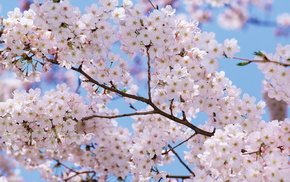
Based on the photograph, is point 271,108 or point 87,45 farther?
point 271,108

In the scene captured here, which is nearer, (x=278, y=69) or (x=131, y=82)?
(x=278, y=69)

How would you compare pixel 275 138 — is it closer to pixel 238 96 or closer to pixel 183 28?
pixel 238 96

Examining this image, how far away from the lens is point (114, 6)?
4145 mm

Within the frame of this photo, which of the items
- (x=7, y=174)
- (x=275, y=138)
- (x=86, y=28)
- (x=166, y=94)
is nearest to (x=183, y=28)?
(x=166, y=94)

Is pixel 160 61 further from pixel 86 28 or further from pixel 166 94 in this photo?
pixel 86 28

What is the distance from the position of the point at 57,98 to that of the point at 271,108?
7.95 m

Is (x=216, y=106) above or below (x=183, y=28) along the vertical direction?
below

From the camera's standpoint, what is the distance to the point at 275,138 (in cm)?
357

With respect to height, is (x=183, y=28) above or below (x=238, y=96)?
above

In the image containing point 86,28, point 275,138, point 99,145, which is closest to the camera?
point 275,138

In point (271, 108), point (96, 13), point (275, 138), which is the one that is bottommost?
point (275, 138)

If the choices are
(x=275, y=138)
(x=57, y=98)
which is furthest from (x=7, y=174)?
(x=275, y=138)

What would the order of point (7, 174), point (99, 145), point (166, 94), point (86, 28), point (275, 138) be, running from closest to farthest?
point (275, 138)
point (86, 28)
point (166, 94)
point (99, 145)
point (7, 174)

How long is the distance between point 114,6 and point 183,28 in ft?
2.41
